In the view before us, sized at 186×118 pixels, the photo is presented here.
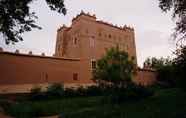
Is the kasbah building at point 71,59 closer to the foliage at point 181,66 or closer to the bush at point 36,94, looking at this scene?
the bush at point 36,94

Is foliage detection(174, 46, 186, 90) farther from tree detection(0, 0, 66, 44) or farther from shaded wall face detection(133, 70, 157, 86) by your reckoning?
shaded wall face detection(133, 70, 157, 86)

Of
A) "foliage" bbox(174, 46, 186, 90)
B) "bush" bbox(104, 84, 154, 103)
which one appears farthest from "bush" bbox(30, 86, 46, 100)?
"foliage" bbox(174, 46, 186, 90)

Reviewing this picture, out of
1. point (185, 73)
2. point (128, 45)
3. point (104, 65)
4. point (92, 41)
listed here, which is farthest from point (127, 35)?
point (185, 73)

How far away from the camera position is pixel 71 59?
107 feet

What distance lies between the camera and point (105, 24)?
130 feet

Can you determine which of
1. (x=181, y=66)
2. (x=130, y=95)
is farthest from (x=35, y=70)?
(x=181, y=66)

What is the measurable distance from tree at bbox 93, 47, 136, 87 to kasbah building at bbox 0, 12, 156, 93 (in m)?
5.48

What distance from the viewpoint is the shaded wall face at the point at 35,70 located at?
26.4 m

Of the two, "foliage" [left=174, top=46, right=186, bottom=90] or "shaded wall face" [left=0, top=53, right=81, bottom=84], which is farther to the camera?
"shaded wall face" [left=0, top=53, right=81, bottom=84]

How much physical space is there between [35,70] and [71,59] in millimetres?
6012

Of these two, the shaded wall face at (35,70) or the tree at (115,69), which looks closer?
the shaded wall face at (35,70)

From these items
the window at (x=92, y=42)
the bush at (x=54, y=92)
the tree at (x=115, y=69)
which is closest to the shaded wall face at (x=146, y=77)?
the window at (x=92, y=42)

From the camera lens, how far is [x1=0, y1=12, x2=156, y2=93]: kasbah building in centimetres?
2686

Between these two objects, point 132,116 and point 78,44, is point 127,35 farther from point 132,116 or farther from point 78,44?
point 132,116
